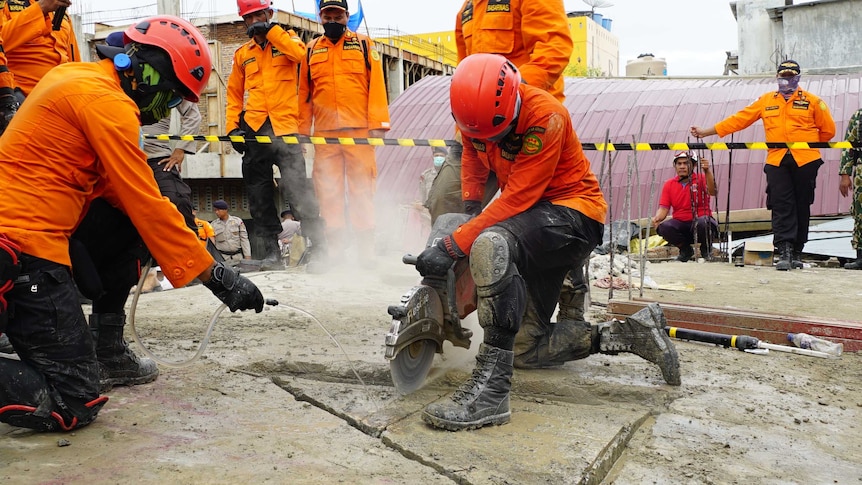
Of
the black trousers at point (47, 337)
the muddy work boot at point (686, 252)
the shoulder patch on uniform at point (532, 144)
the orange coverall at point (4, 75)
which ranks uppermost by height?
the orange coverall at point (4, 75)

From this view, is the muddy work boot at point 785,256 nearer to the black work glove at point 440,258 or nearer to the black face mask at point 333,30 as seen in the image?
the black face mask at point 333,30

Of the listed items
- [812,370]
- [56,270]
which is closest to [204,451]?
[56,270]

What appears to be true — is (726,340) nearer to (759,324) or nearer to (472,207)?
(759,324)

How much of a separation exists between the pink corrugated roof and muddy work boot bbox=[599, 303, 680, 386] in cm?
891

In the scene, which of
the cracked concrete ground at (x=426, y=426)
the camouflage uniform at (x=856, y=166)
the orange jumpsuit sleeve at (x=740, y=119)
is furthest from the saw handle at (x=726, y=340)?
the camouflage uniform at (x=856, y=166)

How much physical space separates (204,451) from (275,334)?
172cm

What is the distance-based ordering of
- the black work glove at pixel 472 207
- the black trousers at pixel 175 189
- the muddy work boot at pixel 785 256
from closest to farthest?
the black work glove at pixel 472 207 → the black trousers at pixel 175 189 → the muddy work boot at pixel 785 256

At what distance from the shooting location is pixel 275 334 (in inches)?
155

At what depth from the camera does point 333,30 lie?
6.00 metres

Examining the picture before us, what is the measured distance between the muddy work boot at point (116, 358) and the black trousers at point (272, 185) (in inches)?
128

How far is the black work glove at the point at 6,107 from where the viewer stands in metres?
3.84

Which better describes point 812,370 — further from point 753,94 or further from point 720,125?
point 753,94

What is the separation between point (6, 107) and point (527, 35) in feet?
9.19

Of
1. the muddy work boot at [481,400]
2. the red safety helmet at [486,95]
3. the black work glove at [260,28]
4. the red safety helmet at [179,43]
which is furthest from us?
the black work glove at [260,28]
